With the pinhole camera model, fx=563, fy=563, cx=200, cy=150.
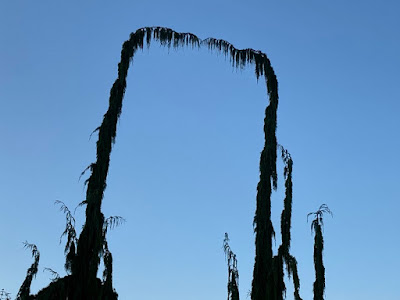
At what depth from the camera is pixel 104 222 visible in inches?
571

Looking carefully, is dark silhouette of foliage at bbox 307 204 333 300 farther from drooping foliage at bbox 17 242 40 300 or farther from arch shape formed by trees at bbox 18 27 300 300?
drooping foliage at bbox 17 242 40 300

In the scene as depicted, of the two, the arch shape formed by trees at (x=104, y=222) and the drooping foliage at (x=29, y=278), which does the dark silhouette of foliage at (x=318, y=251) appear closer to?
the arch shape formed by trees at (x=104, y=222)

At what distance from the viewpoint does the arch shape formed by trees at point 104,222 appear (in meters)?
14.3

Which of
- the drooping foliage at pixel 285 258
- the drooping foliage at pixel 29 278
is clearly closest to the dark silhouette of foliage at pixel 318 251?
the drooping foliage at pixel 285 258

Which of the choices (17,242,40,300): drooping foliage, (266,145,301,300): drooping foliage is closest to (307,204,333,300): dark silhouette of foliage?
(266,145,301,300): drooping foliage

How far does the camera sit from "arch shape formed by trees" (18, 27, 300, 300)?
46.9 ft

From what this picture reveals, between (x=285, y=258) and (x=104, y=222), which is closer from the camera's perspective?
(x=104, y=222)

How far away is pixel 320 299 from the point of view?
65.4 feet

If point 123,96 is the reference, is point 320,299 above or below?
below

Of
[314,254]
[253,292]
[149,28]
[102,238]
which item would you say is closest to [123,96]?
[149,28]

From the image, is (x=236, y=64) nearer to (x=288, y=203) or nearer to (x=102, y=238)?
(x=288, y=203)

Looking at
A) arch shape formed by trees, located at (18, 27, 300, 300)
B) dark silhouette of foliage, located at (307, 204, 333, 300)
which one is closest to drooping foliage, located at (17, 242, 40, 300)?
arch shape formed by trees, located at (18, 27, 300, 300)

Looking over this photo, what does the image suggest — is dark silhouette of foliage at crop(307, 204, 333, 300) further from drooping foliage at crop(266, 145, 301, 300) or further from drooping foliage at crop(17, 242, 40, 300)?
drooping foliage at crop(17, 242, 40, 300)

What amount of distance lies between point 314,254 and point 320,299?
1.64 metres
